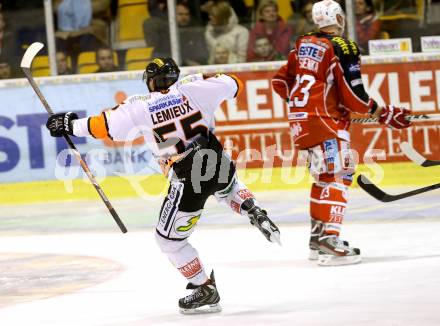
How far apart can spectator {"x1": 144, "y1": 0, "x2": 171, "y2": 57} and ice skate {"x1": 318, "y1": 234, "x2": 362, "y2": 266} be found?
3.79 meters

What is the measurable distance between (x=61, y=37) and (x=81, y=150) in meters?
1.03

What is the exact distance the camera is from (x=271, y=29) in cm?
937

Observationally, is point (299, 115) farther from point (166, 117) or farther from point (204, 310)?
point (204, 310)

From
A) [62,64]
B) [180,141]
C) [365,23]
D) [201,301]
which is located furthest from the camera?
[62,64]

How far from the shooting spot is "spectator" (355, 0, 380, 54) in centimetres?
907

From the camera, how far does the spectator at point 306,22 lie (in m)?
9.24

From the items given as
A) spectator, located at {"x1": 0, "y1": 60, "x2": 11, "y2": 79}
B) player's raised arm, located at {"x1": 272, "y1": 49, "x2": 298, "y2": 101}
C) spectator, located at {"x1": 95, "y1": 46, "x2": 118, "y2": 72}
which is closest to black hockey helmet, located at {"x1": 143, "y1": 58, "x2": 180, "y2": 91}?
player's raised arm, located at {"x1": 272, "y1": 49, "x2": 298, "y2": 101}

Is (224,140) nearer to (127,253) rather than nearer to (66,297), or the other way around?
(127,253)

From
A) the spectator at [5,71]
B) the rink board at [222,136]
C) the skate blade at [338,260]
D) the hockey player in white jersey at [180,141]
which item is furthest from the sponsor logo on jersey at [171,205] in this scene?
the spectator at [5,71]

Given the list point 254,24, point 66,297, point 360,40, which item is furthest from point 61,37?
point 66,297

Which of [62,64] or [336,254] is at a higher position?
[62,64]

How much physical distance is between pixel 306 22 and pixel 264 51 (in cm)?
42

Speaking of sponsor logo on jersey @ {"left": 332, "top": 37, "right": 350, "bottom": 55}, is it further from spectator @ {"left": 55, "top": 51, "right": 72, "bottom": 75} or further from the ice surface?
spectator @ {"left": 55, "top": 51, "right": 72, "bottom": 75}

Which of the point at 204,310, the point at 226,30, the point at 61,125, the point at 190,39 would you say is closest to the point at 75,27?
the point at 190,39
